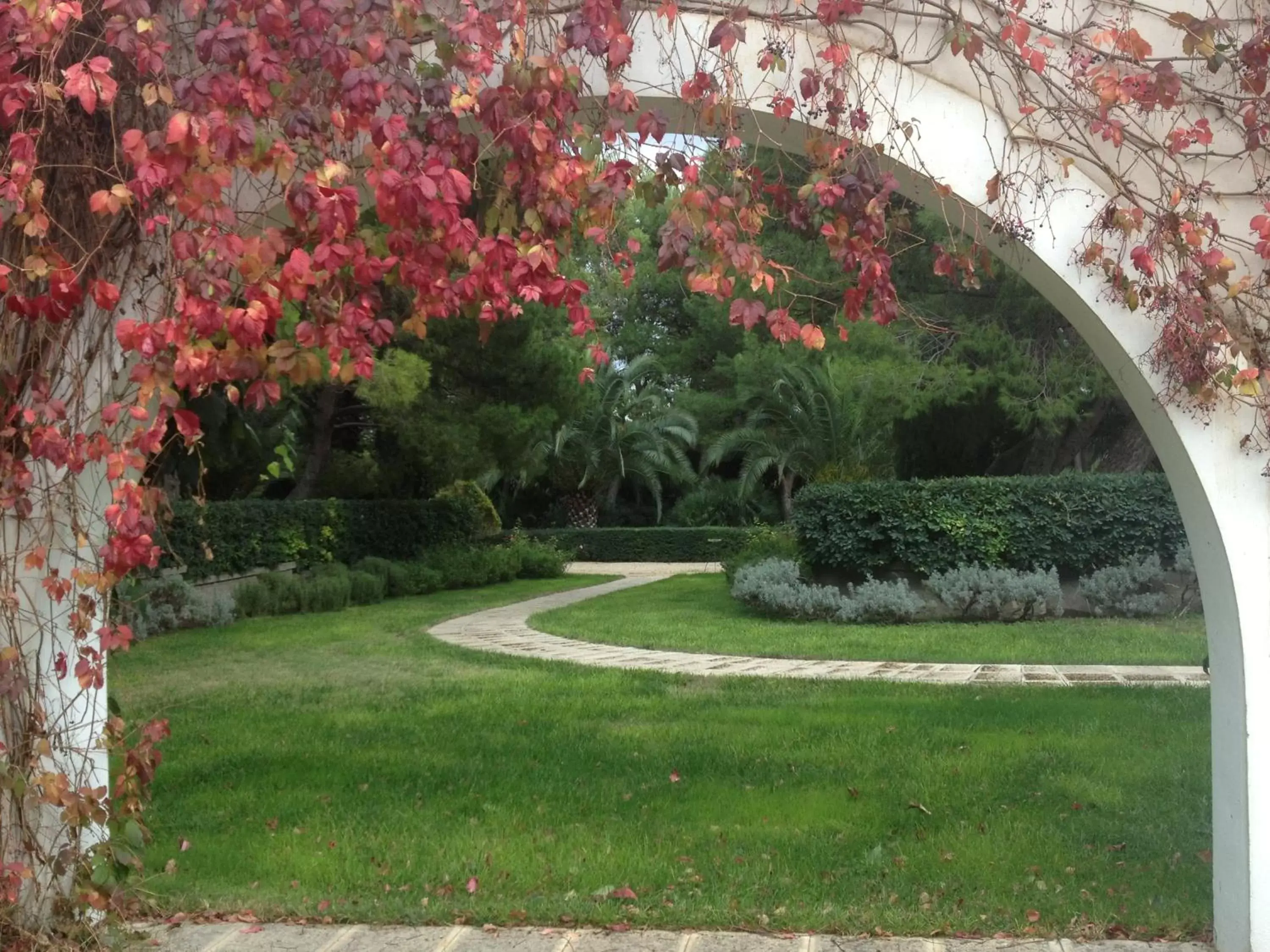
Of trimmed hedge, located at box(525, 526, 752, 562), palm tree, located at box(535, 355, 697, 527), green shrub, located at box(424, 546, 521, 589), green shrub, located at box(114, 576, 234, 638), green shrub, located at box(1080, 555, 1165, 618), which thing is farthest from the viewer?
palm tree, located at box(535, 355, 697, 527)

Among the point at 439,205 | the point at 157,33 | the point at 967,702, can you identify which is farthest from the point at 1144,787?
the point at 157,33

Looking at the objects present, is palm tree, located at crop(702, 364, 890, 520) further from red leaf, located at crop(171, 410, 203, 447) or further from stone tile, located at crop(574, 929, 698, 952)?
red leaf, located at crop(171, 410, 203, 447)

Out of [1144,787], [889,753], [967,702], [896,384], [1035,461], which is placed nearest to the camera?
[1144,787]

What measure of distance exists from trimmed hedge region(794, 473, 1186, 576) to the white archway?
10.4 meters

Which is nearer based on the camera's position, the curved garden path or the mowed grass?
the mowed grass

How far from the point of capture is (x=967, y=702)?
8570 millimetres

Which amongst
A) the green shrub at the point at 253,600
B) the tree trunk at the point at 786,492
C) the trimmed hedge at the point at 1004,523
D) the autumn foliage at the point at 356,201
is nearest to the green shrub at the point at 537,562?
the tree trunk at the point at 786,492

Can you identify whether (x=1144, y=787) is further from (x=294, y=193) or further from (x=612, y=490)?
(x=612, y=490)

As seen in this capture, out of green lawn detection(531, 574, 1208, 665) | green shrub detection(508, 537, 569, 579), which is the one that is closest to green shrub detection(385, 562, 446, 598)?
green shrub detection(508, 537, 569, 579)

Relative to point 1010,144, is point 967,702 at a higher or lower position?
lower

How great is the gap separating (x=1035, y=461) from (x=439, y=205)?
16462 mm

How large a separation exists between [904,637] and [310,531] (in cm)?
1043

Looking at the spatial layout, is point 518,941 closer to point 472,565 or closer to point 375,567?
point 375,567

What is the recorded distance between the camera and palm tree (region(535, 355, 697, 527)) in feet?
106
